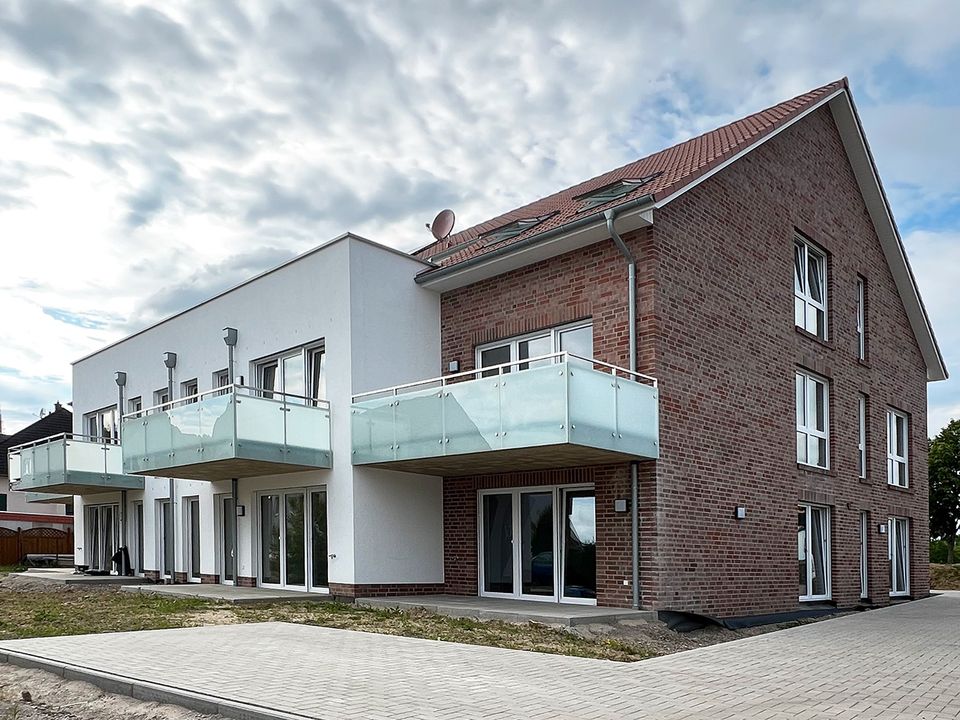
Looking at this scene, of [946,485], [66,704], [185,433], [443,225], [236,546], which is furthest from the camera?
[946,485]

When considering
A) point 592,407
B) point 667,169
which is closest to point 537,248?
point 667,169

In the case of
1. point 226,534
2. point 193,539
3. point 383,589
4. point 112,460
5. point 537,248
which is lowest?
point 383,589

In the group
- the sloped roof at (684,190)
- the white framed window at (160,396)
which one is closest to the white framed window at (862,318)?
the sloped roof at (684,190)

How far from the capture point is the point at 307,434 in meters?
16.1

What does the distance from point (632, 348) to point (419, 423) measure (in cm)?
344

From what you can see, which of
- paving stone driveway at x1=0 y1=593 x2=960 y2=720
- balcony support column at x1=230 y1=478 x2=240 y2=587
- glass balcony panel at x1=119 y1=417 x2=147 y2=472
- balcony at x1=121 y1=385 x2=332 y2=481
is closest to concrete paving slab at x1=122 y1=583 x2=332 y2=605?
balcony support column at x1=230 y1=478 x2=240 y2=587

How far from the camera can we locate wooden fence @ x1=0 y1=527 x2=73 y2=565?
3312 centimetres

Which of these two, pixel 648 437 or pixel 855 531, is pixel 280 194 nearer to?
pixel 648 437

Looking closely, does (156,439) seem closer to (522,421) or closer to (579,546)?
(522,421)

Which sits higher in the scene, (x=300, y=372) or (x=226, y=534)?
(x=300, y=372)

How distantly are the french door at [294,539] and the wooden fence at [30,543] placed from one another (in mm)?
19637

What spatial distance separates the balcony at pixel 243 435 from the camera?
1551 cm

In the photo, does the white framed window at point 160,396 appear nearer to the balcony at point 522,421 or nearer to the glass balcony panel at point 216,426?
the glass balcony panel at point 216,426

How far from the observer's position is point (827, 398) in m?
18.2
